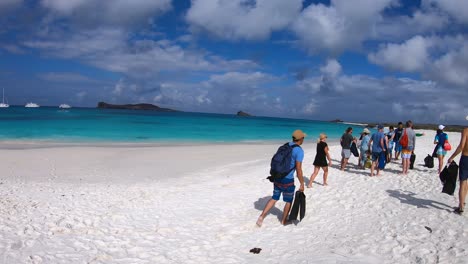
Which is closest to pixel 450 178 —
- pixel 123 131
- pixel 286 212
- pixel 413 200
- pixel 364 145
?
pixel 413 200

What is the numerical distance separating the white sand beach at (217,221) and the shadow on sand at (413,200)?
20mm

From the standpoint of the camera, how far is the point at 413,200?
24.7ft

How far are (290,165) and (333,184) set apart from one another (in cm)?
423

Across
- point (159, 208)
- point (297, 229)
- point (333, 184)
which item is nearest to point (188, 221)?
point (159, 208)

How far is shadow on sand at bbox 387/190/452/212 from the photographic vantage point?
6.90m

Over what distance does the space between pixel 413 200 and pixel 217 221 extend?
4.72 m

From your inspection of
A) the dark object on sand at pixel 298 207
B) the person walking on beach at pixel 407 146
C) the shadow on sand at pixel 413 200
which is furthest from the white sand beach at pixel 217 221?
the person walking on beach at pixel 407 146

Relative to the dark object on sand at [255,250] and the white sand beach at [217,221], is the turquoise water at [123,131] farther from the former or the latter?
the dark object on sand at [255,250]

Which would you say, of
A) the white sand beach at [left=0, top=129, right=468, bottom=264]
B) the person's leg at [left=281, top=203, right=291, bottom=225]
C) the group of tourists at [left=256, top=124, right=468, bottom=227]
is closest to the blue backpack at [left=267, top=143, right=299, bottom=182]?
the group of tourists at [left=256, top=124, right=468, bottom=227]

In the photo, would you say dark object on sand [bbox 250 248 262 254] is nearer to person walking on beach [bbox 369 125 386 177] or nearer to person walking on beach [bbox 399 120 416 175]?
person walking on beach [bbox 369 125 386 177]

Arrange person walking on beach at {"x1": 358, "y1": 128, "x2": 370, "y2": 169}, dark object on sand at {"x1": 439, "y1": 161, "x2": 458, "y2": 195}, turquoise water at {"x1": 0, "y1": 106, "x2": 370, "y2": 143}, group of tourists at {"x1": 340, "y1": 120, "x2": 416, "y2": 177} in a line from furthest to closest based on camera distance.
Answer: turquoise water at {"x1": 0, "y1": 106, "x2": 370, "y2": 143}, person walking on beach at {"x1": 358, "y1": 128, "x2": 370, "y2": 169}, group of tourists at {"x1": 340, "y1": 120, "x2": 416, "y2": 177}, dark object on sand at {"x1": 439, "y1": 161, "x2": 458, "y2": 195}

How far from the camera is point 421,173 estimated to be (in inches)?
428

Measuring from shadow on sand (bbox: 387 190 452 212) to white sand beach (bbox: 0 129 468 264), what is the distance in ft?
0.07

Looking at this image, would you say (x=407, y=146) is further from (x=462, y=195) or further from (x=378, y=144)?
(x=462, y=195)
